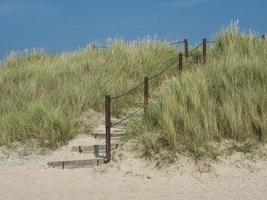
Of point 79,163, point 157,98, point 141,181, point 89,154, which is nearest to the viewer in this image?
point 141,181

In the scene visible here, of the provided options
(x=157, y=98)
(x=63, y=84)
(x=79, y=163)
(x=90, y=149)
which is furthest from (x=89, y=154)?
(x=63, y=84)

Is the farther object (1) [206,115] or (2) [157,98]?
(2) [157,98]

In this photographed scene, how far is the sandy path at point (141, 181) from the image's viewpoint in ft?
31.1

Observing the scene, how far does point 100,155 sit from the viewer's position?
11.1 m

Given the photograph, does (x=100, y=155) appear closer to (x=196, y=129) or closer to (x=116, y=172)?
(x=116, y=172)

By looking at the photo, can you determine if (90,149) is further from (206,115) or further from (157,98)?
(206,115)

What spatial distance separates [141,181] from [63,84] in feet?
18.1

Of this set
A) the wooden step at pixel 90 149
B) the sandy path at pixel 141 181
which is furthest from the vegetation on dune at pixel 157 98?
the wooden step at pixel 90 149

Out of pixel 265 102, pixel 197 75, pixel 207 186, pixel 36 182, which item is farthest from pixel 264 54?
pixel 36 182

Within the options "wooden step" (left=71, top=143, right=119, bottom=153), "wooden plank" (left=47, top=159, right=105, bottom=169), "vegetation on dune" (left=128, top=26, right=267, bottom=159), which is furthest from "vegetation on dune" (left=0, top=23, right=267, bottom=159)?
"wooden plank" (left=47, top=159, right=105, bottom=169)

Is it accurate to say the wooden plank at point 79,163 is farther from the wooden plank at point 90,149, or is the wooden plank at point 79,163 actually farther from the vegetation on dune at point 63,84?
the vegetation on dune at point 63,84

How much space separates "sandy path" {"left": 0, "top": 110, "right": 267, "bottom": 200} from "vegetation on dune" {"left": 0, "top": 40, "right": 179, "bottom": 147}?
1319 mm

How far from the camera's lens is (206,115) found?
1089cm

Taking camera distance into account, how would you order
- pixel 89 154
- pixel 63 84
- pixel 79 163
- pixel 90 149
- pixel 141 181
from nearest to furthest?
pixel 141 181 → pixel 79 163 → pixel 89 154 → pixel 90 149 → pixel 63 84
